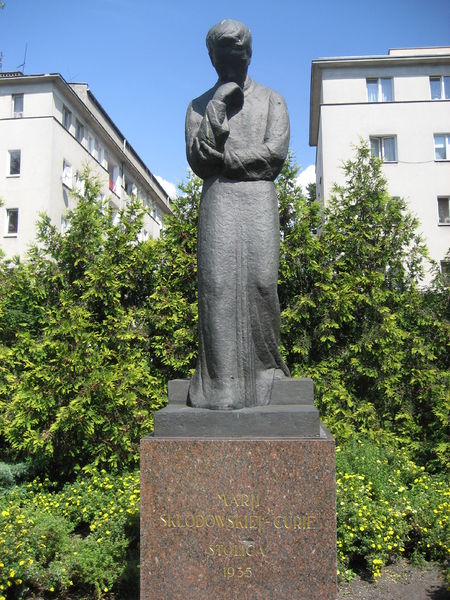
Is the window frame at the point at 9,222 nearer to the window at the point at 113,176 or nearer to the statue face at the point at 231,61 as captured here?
the window at the point at 113,176

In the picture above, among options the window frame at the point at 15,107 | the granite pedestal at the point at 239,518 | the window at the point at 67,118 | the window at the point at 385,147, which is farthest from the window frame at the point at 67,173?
the granite pedestal at the point at 239,518

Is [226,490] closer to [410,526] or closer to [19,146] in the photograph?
[410,526]

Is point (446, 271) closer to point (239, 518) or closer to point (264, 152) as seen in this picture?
point (264, 152)

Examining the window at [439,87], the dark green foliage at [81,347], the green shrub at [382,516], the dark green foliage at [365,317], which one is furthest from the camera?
the window at [439,87]

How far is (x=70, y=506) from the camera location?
20.7ft

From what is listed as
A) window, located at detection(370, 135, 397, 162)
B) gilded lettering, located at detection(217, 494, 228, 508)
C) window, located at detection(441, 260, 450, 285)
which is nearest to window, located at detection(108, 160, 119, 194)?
window, located at detection(370, 135, 397, 162)

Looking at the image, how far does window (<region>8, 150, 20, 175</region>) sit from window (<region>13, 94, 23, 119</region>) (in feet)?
6.17

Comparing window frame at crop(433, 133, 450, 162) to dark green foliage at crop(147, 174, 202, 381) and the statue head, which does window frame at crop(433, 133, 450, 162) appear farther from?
the statue head

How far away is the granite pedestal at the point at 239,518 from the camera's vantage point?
10.4ft

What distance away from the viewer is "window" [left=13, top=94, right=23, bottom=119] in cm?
2034

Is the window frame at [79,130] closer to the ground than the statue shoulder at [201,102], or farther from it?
farther from it

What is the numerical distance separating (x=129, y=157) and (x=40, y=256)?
2067 centimetres

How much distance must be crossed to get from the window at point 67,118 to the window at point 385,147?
37.8 ft

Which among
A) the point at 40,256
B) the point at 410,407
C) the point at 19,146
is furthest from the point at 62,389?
the point at 19,146
